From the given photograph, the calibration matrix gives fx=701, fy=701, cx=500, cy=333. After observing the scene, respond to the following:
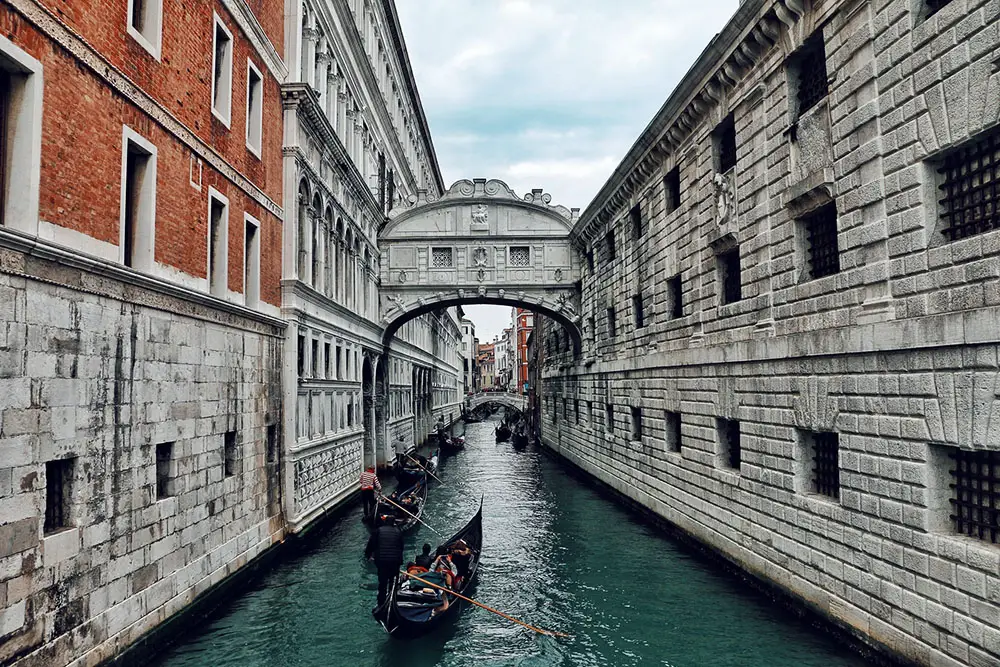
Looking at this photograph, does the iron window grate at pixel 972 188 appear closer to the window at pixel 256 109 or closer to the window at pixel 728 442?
the window at pixel 728 442

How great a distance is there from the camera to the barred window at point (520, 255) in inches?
950

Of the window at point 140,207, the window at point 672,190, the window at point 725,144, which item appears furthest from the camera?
the window at point 672,190

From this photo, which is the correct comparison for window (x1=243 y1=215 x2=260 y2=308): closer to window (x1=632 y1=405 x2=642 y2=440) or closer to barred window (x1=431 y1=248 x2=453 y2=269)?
window (x1=632 y1=405 x2=642 y2=440)

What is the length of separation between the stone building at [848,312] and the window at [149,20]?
26.5 ft

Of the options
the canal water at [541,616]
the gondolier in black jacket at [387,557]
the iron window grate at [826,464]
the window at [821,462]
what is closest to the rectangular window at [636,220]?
the canal water at [541,616]

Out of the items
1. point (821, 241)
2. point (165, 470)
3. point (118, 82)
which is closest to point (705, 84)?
point (821, 241)

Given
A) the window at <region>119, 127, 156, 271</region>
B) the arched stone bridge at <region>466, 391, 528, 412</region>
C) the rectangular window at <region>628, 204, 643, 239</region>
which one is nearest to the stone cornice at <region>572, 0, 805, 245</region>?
the rectangular window at <region>628, 204, 643, 239</region>

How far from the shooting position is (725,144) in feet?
41.2

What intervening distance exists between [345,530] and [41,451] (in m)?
9.86

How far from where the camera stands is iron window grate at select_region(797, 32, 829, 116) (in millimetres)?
9164

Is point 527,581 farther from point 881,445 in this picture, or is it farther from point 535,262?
point 535,262

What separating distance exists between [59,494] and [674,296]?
38.4 ft

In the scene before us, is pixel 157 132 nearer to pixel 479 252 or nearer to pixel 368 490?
pixel 368 490

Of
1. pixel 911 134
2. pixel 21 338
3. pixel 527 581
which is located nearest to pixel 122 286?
pixel 21 338
